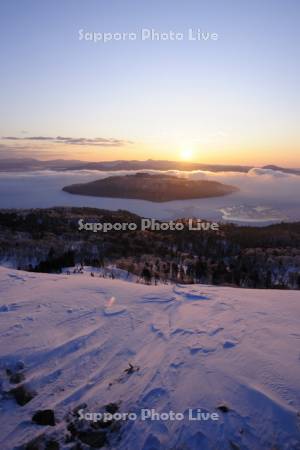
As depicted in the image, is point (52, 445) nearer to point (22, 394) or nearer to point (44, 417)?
point (44, 417)

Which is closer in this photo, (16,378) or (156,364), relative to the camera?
(16,378)

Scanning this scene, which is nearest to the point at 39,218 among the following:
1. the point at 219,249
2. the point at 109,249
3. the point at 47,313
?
the point at 109,249

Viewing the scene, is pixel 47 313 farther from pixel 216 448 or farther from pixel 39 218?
pixel 39 218

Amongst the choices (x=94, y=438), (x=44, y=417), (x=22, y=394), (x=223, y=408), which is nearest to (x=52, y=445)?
(x=44, y=417)

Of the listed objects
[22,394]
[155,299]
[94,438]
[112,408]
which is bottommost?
[94,438]

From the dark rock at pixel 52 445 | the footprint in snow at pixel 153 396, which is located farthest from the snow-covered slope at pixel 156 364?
the dark rock at pixel 52 445

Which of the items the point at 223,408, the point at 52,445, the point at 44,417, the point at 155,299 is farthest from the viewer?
the point at 155,299

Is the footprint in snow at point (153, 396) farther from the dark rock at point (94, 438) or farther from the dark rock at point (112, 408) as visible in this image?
the dark rock at point (94, 438)

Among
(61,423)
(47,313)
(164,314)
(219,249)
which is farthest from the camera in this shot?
(219,249)
